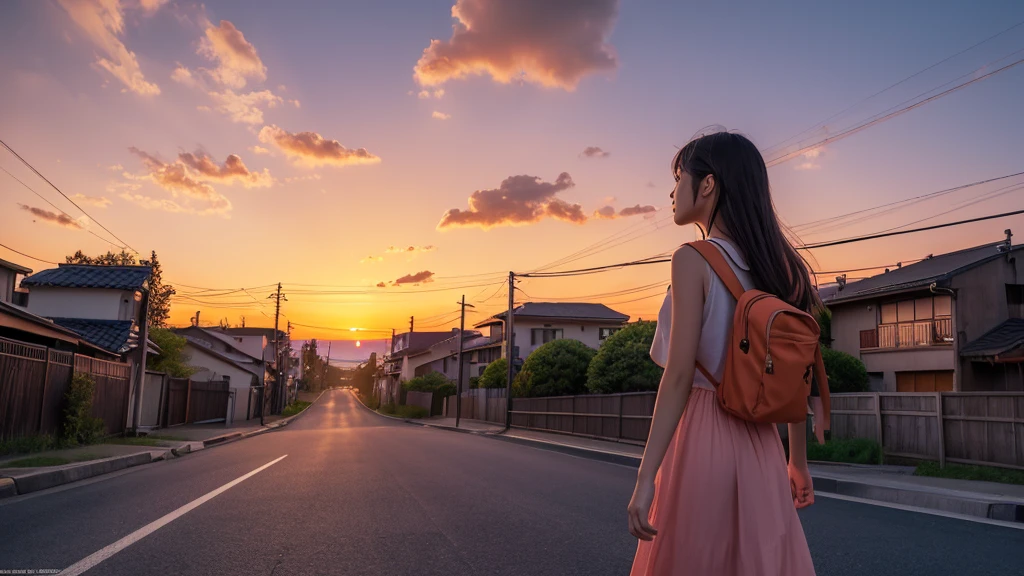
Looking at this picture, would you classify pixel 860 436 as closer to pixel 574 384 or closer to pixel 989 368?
pixel 989 368

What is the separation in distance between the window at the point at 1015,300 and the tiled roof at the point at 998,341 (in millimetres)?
506

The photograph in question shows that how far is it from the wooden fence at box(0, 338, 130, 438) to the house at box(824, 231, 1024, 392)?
88.4 ft

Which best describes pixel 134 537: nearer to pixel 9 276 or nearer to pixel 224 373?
pixel 9 276

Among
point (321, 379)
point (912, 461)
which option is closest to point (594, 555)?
point (912, 461)

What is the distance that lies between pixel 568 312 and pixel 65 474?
5120 cm

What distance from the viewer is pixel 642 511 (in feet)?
6.31

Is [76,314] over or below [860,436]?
over

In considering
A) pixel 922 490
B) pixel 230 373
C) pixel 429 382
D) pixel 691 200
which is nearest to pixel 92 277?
pixel 922 490

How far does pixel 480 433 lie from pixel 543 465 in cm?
1961

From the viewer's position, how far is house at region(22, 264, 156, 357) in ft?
86.7

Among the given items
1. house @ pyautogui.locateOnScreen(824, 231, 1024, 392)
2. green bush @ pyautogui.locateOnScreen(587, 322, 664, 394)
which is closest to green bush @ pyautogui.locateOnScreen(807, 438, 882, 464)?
house @ pyautogui.locateOnScreen(824, 231, 1024, 392)

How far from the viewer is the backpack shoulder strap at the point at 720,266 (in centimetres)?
198

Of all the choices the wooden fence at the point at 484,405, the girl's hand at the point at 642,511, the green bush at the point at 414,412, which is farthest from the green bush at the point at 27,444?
the green bush at the point at 414,412

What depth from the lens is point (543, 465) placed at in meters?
14.5
